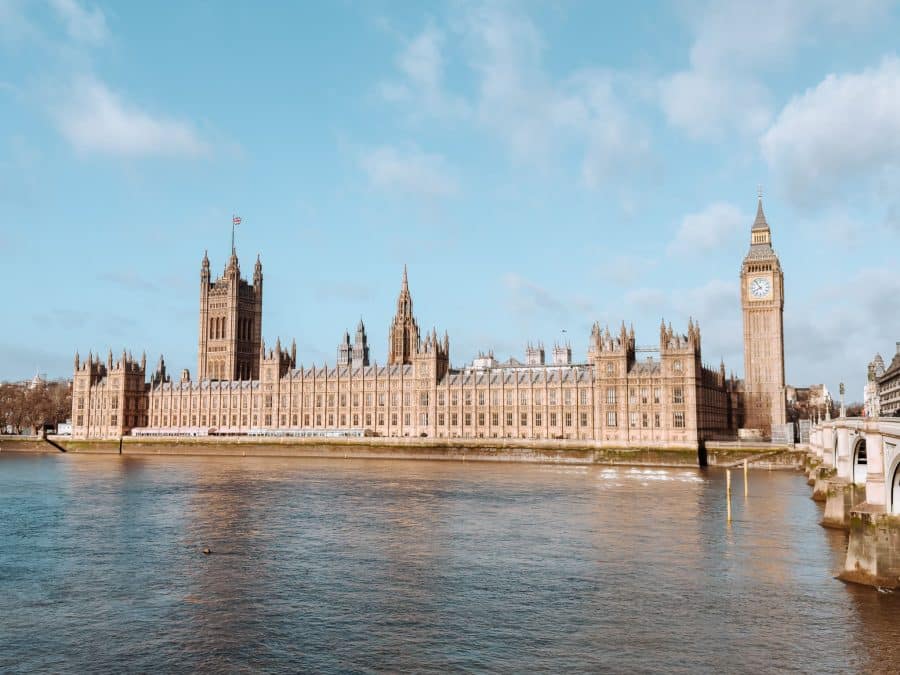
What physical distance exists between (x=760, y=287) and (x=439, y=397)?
195 feet

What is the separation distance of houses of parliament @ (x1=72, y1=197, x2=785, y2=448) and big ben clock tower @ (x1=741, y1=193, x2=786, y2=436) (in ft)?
0.58

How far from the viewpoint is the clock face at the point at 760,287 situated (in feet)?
472

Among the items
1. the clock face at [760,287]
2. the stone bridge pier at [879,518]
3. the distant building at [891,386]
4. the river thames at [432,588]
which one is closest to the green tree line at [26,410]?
the river thames at [432,588]

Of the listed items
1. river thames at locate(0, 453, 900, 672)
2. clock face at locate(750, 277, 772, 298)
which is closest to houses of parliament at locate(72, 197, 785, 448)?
clock face at locate(750, 277, 772, 298)

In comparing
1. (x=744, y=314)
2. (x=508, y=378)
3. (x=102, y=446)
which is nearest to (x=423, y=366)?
(x=508, y=378)

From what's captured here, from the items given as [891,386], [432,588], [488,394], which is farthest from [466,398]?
[432,588]

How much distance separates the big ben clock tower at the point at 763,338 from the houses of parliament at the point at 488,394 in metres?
0.18

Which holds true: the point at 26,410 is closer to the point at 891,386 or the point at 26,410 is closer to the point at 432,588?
the point at 432,588

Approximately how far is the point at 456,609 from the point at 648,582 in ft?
30.9

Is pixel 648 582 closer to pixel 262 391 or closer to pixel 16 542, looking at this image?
pixel 16 542

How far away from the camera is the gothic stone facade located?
4710 inches

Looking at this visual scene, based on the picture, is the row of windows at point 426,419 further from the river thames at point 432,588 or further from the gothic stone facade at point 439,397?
the river thames at point 432,588

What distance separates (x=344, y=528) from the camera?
52219 mm

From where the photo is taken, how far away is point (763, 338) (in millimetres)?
142875
